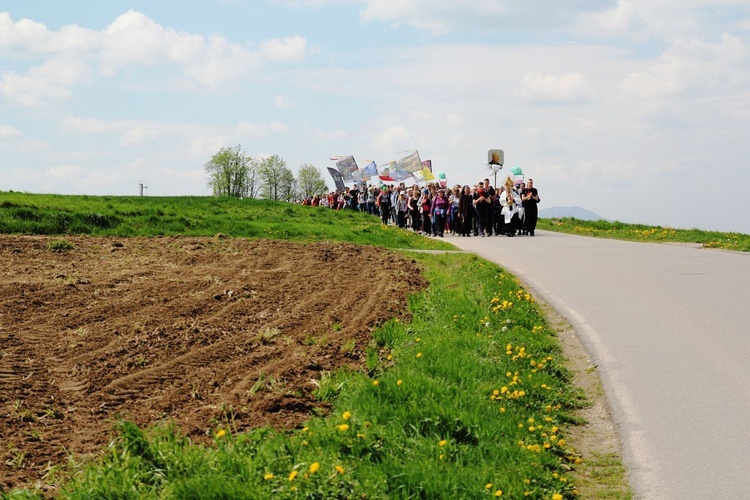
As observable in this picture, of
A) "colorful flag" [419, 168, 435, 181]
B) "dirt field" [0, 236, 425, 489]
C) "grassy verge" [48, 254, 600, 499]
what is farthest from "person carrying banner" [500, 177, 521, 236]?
"grassy verge" [48, 254, 600, 499]

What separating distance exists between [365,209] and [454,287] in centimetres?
3795

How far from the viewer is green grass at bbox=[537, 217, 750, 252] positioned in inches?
889

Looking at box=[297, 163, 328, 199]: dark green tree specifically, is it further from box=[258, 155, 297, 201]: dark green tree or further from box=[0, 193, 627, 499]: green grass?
box=[0, 193, 627, 499]: green grass

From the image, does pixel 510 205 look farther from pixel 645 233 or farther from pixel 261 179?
pixel 261 179

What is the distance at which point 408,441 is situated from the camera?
5.67 m

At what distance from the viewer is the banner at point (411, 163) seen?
48844 millimetres

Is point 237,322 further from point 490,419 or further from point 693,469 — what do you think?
point 693,469

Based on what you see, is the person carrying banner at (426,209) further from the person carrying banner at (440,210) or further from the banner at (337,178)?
the banner at (337,178)

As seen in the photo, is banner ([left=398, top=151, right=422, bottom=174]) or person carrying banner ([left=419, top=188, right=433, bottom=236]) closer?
person carrying banner ([left=419, top=188, right=433, bottom=236])

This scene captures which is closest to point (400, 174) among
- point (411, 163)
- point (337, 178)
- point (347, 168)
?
point (411, 163)

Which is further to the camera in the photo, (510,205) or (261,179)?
(261,179)

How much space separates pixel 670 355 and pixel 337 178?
46.6 m

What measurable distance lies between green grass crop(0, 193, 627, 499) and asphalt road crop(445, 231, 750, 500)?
0.40 meters

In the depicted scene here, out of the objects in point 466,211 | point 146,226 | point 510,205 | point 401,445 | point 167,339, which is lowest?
point 401,445
